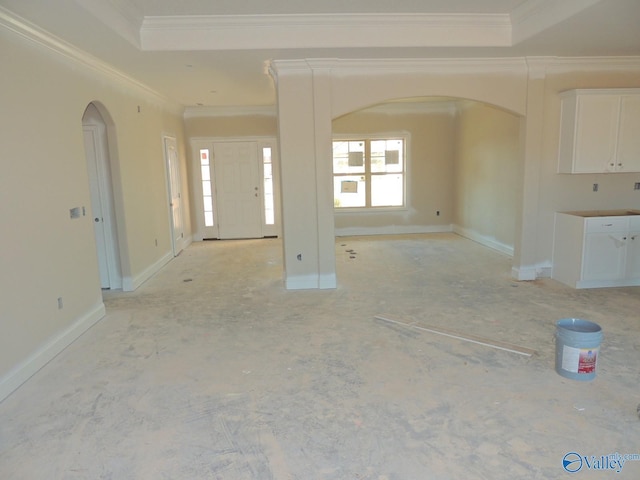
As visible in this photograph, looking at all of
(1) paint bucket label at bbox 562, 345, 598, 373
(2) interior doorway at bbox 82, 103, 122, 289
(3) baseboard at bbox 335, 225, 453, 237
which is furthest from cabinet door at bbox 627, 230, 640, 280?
(2) interior doorway at bbox 82, 103, 122, 289

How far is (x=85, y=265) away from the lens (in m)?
4.17

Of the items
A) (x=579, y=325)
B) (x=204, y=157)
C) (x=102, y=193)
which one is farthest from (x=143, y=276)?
(x=579, y=325)

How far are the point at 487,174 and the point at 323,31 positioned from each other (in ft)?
14.3

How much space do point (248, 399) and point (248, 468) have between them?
65cm

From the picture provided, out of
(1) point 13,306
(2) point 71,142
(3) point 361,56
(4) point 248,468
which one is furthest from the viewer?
(3) point 361,56

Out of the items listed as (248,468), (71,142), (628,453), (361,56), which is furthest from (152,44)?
(628,453)

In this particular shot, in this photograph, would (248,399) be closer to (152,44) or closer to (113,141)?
(152,44)

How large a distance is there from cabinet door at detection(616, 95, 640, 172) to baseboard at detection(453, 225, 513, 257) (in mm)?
2062

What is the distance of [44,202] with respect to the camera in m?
3.48

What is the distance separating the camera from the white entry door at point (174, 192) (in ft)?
23.3

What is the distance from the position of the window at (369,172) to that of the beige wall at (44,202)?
4.60m

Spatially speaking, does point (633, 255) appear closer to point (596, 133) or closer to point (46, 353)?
point (596, 133)

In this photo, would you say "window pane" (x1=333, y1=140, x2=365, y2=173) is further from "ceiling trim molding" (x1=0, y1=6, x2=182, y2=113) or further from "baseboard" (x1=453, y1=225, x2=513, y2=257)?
"ceiling trim molding" (x1=0, y1=6, x2=182, y2=113)

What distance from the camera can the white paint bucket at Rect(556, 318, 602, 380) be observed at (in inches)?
112
